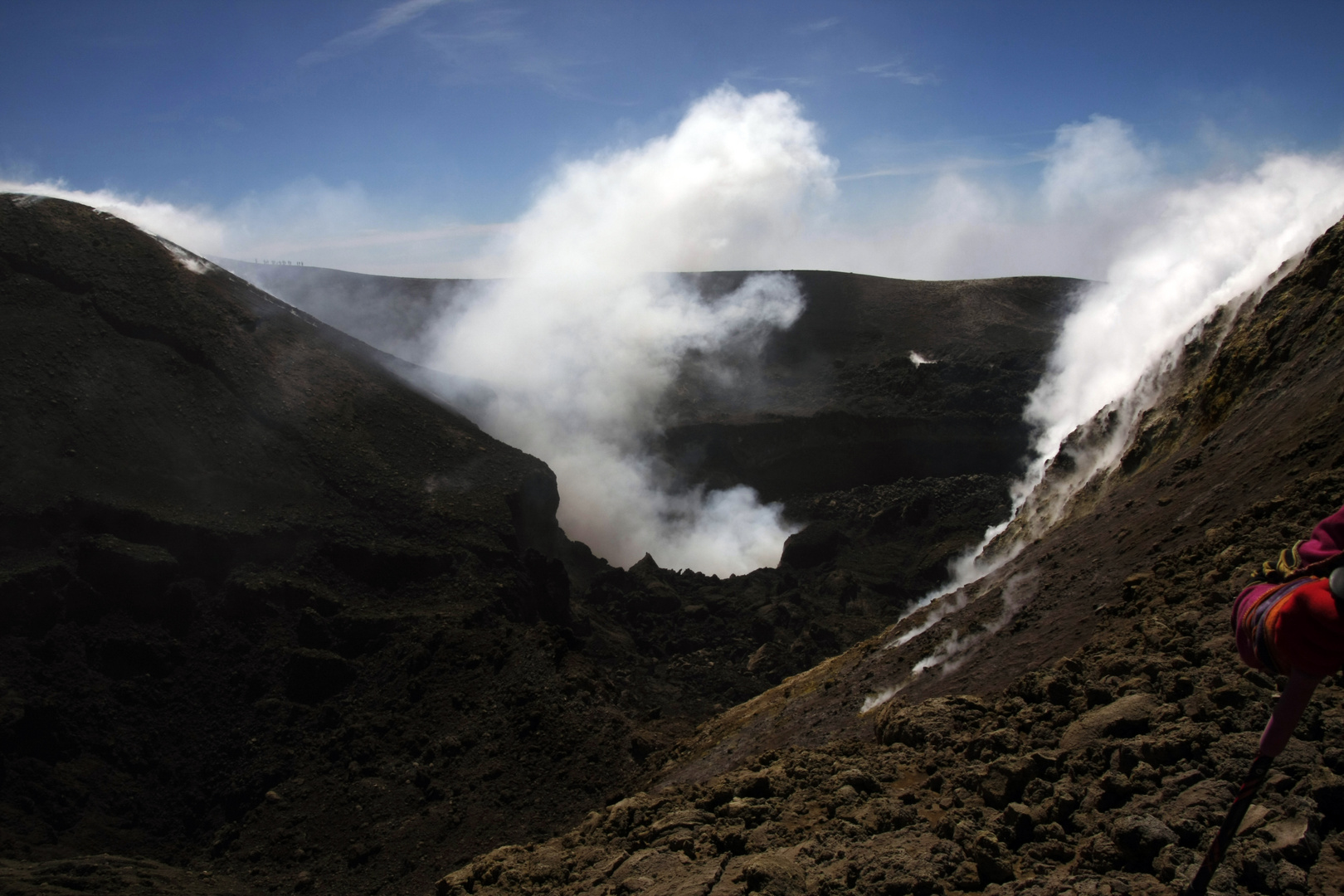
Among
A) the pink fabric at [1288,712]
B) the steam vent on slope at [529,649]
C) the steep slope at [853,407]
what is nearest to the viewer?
the pink fabric at [1288,712]

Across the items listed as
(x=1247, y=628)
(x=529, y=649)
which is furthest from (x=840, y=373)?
(x=1247, y=628)

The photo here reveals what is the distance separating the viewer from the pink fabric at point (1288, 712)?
9.28ft

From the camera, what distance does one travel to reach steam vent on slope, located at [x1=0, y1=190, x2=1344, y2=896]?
6105 millimetres

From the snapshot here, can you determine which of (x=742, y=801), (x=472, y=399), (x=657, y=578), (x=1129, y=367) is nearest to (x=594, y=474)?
(x=472, y=399)

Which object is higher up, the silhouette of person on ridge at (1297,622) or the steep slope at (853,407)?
the steep slope at (853,407)

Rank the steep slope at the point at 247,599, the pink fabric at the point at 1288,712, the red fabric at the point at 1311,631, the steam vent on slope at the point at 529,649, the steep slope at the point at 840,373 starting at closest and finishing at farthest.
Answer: the red fabric at the point at 1311,631 < the pink fabric at the point at 1288,712 < the steam vent on slope at the point at 529,649 < the steep slope at the point at 247,599 < the steep slope at the point at 840,373

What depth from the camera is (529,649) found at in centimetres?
A: 1998

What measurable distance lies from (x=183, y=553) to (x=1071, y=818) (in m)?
20.5

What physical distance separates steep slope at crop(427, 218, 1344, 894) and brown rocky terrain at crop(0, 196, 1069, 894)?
4733mm

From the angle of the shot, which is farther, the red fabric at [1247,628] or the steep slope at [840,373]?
the steep slope at [840,373]

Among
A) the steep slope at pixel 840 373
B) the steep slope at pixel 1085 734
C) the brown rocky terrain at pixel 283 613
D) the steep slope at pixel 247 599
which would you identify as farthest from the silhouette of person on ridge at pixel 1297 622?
the steep slope at pixel 840 373

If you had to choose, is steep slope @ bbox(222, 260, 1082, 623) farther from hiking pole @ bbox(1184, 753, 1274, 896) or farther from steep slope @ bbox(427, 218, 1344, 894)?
hiking pole @ bbox(1184, 753, 1274, 896)

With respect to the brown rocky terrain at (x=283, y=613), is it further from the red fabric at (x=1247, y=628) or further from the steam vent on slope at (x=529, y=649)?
the red fabric at (x=1247, y=628)

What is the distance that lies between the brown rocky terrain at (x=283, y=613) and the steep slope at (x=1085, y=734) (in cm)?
473
